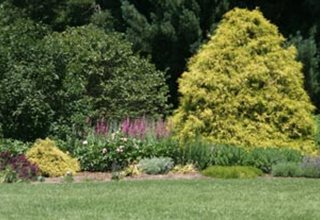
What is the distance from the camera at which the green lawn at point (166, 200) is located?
9836 mm

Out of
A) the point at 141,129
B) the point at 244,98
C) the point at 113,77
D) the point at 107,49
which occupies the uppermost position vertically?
the point at 107,49

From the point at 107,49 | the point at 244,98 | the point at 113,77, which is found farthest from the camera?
the point at 113,77

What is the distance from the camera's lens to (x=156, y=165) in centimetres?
1512

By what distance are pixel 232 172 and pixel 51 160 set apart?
3.51 meters

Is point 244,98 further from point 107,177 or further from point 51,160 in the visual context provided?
point 51,160

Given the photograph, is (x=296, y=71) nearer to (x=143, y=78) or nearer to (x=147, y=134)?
(x=147, y=134)

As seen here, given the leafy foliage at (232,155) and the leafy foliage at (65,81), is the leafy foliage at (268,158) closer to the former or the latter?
the leafy foliage at (232,155)

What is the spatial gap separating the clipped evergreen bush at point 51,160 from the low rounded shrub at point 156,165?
1373 millimetres

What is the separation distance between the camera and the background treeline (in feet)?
59.1

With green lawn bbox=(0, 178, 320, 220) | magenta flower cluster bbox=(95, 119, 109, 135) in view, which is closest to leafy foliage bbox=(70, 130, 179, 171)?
magenta flower cluster bbox=(95, 119, 109, 135)

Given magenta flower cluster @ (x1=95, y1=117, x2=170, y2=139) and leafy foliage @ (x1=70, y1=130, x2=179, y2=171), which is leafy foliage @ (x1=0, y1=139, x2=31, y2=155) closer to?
leafy foliage @ (x1=70, y1=130, x2=179, y2=171)

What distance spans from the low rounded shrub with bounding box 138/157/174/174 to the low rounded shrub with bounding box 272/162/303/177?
6.59ft

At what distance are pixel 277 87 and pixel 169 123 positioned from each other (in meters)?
2.52

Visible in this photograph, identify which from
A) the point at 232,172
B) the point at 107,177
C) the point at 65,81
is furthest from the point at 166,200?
the point at 65,81
